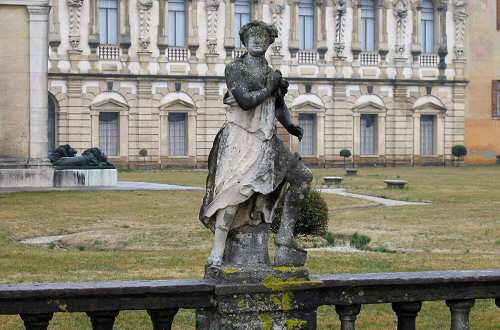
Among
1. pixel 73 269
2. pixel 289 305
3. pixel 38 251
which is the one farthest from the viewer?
pixel 38 251

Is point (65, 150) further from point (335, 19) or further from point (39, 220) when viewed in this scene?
point (335, 19)

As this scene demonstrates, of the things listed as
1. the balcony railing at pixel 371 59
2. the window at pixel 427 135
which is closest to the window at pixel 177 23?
the balcony railing at pixel 371 59

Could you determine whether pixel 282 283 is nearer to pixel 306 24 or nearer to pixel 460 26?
pixel 306 24

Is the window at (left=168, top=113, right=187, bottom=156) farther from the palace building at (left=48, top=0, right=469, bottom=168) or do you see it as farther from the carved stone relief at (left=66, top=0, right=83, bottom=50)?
the carved stone relief at (left=66, top=0, right=83, bottom=50)

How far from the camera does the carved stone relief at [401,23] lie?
2406 inches

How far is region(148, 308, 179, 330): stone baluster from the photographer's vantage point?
25.0 feet

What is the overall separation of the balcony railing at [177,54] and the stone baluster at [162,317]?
4999 cm

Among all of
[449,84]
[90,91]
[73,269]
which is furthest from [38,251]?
[449,84]

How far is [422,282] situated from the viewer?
8008 mm

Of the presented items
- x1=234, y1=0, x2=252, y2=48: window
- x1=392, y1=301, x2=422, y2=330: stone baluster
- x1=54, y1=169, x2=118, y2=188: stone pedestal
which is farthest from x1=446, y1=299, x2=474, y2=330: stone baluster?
x1=234, y1=0, x2=252, y2=48: window

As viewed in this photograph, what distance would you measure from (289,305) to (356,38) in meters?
53.7

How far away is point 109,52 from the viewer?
183ft

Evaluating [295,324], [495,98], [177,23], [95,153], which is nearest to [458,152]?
[495,98]

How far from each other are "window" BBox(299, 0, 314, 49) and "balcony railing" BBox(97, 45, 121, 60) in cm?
1000
